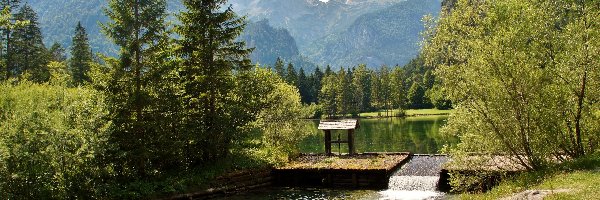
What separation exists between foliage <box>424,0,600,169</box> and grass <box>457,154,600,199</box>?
1550mm

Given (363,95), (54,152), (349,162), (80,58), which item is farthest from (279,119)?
(363,95)

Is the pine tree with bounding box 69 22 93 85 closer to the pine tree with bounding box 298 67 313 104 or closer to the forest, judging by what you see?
the forest

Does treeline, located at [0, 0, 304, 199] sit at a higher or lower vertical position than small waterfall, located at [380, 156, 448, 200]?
higher

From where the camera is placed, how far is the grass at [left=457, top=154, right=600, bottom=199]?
1647 cm

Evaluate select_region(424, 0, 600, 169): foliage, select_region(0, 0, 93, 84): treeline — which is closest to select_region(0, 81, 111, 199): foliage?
select_region(424, 0, 600, 169): foliage

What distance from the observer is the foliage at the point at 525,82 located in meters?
22.3

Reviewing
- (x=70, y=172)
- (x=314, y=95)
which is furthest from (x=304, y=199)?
(x=314, y=95)

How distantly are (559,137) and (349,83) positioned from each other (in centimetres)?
11530

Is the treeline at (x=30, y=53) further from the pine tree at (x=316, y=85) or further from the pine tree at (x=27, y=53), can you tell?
the pine tree at (x=316, y=85)

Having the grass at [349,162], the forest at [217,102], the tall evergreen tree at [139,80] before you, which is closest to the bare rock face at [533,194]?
the forest at [217,102]

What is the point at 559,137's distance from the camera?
24.2m

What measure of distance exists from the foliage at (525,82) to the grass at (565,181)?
1.55 meters

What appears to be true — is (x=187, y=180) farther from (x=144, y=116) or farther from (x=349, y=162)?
(x=349, y=162)

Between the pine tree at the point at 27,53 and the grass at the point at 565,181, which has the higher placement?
the pine tree at the point at 27,53
